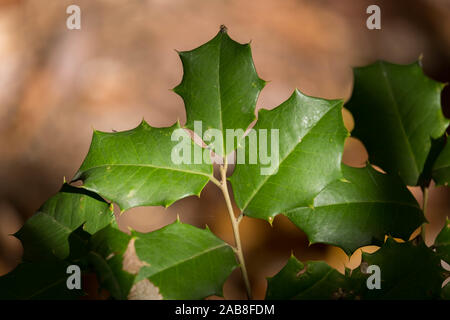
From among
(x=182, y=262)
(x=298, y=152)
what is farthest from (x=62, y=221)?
(x=298, y=152)

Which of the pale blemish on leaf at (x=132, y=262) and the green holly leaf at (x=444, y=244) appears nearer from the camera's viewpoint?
the pale blemish on leaf at (x=132, y=262)

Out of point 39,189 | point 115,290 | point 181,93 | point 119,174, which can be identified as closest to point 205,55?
point 181,93

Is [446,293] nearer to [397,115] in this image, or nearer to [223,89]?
[397,115]

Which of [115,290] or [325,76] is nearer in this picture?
[115,290]

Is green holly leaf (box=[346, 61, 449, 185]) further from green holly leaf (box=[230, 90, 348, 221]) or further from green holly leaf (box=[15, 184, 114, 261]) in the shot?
green holly leaf (box=[15, 184, 114, 261])

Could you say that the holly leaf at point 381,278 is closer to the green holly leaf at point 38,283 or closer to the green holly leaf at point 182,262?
the green holly leaf at point 182,262

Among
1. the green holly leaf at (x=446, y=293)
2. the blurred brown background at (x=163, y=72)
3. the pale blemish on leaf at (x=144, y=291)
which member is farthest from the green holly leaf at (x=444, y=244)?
the pale blemish on leaf at (x=144, y=291)
